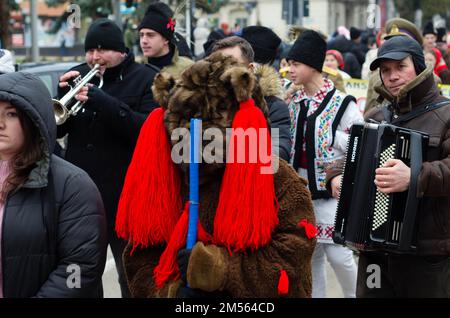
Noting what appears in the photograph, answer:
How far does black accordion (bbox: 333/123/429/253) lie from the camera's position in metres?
3.65

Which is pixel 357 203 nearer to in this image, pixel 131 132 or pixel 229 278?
pixel 229 278

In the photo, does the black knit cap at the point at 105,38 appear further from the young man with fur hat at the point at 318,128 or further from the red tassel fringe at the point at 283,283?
the red tassel fringe at the point at 283,283

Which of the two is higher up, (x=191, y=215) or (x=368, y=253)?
(x=191, y=215)

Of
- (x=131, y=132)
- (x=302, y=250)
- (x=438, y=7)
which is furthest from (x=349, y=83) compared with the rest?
(x=438, y=7)

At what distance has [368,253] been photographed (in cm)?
404

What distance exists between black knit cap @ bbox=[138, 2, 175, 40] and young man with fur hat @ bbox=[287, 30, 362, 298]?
3.29 ft

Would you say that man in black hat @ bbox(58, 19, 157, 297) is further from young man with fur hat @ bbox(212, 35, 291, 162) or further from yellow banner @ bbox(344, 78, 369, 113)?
yellow banner @ bbox(344, 78, 369, 113)

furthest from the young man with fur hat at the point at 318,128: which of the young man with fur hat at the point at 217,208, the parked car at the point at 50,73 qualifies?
the parked car at the point at 50,73

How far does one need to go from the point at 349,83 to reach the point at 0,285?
321 inches

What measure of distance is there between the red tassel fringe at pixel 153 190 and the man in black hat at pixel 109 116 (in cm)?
147

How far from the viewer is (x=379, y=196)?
12.2 feet

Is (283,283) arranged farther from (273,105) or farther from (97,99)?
(97,99)

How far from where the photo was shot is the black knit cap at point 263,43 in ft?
17.4
